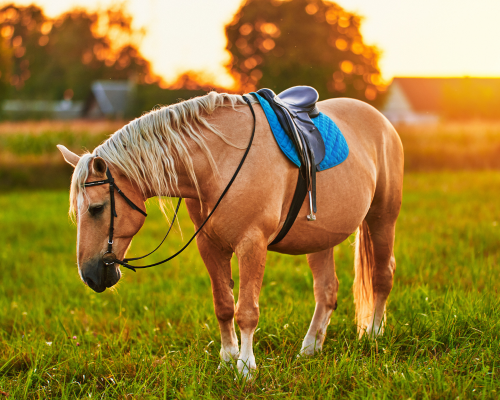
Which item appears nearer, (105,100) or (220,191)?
(220,191)

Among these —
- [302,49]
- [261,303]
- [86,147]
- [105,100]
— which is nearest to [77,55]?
[105,100]

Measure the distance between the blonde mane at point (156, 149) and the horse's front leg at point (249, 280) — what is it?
0.44 m

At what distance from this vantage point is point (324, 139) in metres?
2.69

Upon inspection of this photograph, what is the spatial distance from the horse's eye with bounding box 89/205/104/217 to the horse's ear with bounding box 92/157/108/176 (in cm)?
18

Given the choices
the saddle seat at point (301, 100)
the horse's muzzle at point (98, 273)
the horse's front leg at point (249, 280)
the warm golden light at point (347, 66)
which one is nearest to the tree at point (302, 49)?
the warm golden light at point (347, 66)

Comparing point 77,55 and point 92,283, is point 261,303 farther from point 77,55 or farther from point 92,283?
point 77,55

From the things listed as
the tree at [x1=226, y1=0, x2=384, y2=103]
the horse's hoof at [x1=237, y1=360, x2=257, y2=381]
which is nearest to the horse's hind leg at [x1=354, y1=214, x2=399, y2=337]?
the horse's hoof at [x1=237, y1=360, x2=257, y2=381]

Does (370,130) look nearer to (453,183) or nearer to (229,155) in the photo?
(229,155)

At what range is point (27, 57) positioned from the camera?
38.8 m

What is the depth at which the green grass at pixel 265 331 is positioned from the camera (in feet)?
7.74

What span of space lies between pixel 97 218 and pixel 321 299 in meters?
1.76

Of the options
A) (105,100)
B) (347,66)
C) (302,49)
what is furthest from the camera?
(105,100)

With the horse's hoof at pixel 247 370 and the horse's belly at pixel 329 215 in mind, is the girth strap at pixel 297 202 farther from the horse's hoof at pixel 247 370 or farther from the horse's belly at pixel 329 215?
the horse's hoof at pixel 247 370

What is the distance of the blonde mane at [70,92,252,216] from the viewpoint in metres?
2.24
